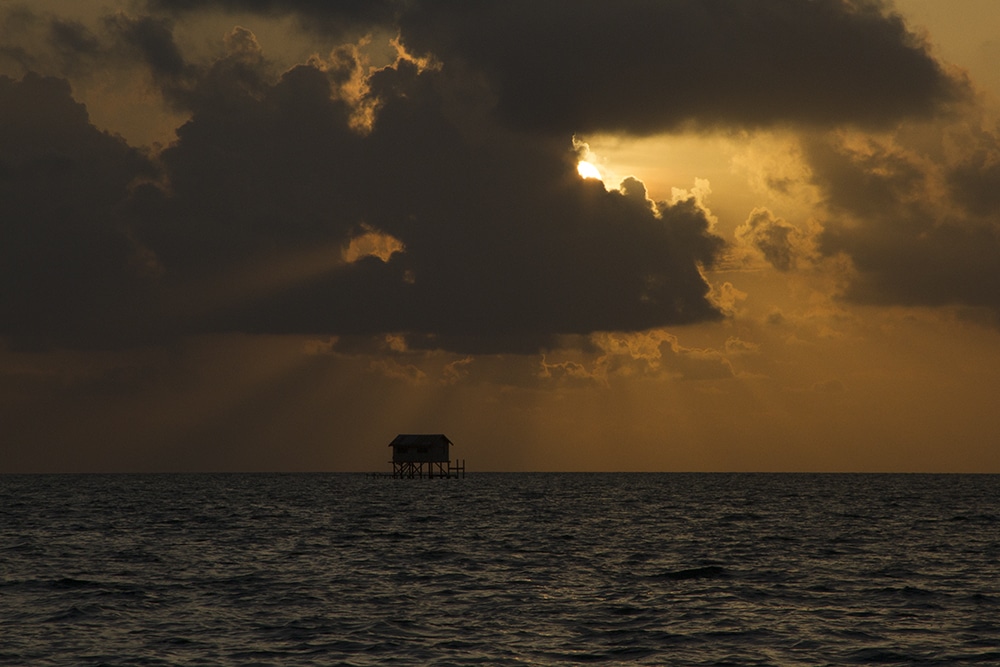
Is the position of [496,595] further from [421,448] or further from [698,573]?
[421,448]

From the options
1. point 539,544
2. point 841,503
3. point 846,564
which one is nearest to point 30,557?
point 539,544

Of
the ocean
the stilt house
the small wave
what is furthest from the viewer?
the stilt house

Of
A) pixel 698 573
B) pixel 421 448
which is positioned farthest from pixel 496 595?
pixel 421 448

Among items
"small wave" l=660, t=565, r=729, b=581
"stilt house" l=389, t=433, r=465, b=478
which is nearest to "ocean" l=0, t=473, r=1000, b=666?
"small wave" l=660, t=565, r=729, b=581

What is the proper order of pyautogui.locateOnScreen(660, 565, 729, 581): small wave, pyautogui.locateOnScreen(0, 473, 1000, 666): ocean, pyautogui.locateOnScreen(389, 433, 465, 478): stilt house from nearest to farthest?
pyautogui.locateOnScreen(0, 473, 1000, 666): ocean, pyautogui.locateOnScreen(660, 565, 729, 581): small wave, pyautogui.locateOnScreen(389, 433, 465, 478): stilt house

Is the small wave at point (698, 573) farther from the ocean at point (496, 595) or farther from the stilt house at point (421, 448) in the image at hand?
the stilt house at point (421, 448)

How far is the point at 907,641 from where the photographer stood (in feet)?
101

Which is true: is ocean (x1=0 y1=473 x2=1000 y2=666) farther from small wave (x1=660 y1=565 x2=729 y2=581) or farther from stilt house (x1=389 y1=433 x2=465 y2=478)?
stilt house (x1=389 y1=433 x2=465 y2=478)

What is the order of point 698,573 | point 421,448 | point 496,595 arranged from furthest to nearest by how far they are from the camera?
point 421,448 < point 698,573 < point 496,595

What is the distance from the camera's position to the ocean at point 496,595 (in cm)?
2941

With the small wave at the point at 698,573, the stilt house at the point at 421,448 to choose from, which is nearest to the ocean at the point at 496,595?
the small wave at the point at 698,573

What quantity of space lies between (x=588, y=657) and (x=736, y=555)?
2796 centimetres

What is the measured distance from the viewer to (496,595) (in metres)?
39.3

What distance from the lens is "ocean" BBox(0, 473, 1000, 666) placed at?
96.5 feet
